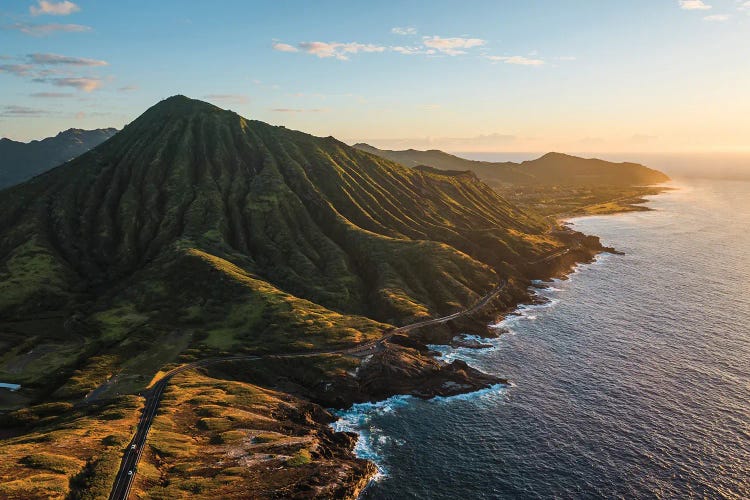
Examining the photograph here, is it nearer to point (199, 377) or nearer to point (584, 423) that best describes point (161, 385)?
point (199, 377)

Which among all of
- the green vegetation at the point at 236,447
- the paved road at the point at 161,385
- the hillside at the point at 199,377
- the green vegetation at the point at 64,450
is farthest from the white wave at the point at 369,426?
the green vegetation at the point at 64,450

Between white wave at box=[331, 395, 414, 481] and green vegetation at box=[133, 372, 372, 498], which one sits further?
white wave at box=[331, 395, 414, 481]

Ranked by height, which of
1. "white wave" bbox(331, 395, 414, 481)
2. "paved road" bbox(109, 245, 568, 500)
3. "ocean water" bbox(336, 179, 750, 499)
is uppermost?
"paved road" bbox(109, 245, 568, 500)

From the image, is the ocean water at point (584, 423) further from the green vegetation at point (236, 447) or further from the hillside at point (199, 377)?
the hillside at point (199, 377)

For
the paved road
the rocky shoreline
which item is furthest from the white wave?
the paved road

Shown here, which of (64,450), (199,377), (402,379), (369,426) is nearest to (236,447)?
(64,450)

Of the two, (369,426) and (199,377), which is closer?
(369,426)

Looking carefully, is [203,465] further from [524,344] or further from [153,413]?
[524,344]

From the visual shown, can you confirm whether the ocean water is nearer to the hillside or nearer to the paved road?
the hillside
